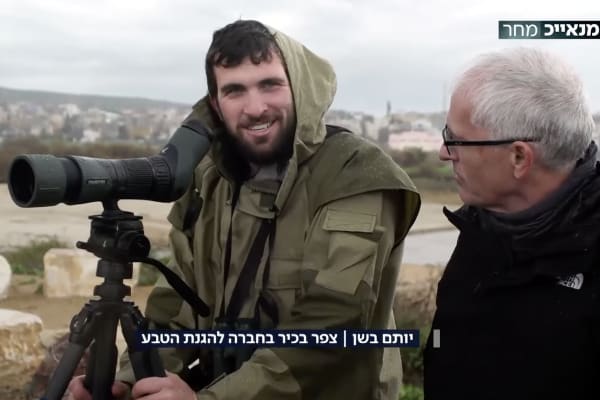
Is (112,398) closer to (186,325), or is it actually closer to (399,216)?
(186,325)

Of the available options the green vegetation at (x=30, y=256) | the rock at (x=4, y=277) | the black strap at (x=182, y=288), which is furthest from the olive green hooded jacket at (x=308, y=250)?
the green vegetation at (x=30, y=256)

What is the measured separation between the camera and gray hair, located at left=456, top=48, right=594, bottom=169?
1570 millimetres

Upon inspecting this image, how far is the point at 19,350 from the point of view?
4184 millimetres

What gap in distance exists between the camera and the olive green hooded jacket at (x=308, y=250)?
1.85 m

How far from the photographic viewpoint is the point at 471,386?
5.57 ft

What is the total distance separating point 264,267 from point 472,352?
59 centimetres

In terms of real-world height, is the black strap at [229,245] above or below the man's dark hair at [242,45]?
below

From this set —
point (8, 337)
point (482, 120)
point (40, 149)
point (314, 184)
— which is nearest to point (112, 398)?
point (314, 184)

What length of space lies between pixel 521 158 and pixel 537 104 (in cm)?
11

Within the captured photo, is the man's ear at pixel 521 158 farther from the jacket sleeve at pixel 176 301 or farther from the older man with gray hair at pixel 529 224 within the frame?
the jacket sleeve at pixel 176 301

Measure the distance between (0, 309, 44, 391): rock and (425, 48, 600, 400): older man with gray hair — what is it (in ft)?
10.0

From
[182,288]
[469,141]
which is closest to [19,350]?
[182,288]

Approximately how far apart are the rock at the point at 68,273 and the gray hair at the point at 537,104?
390 centimetres

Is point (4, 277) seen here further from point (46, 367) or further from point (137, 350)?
point (137, 350)
